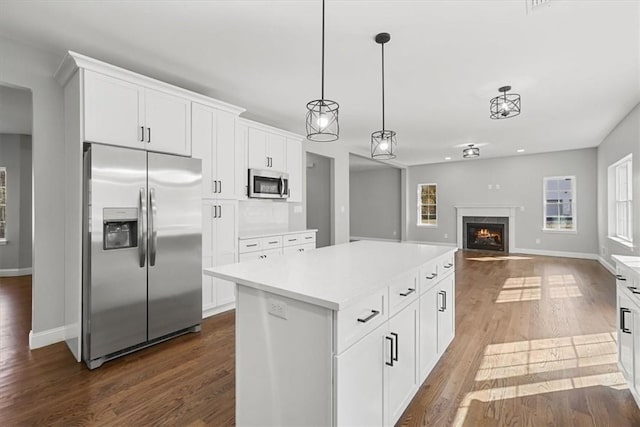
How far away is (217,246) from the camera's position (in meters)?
3.49

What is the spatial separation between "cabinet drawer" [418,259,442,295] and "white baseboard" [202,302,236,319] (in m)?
2.40

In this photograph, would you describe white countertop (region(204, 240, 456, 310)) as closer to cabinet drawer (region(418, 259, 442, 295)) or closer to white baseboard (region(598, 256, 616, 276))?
cabinet drawer (region(418, 259, 442, 295))

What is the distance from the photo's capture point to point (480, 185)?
8.84 metres

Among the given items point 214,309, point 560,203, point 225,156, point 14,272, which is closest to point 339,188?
point 225,156

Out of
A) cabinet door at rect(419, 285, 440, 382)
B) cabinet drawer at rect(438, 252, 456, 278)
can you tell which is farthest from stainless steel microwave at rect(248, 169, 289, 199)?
cabinet door at rect(419, 285, 440, 382)

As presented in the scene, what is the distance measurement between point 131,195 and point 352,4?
225cm

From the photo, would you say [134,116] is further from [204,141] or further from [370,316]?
[370,316]

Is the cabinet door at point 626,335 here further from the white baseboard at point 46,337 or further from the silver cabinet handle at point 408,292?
the white baseboard at point 46,337

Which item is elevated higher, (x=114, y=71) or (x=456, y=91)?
(x=456, y=91)

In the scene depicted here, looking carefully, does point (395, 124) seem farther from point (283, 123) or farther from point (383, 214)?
point (383, 214)

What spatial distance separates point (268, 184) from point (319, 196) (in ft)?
10.9

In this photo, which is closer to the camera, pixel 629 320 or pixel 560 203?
pixel 629 320

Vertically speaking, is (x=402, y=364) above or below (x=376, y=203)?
below

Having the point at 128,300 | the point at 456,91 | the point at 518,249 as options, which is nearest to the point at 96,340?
the point at 128,300
